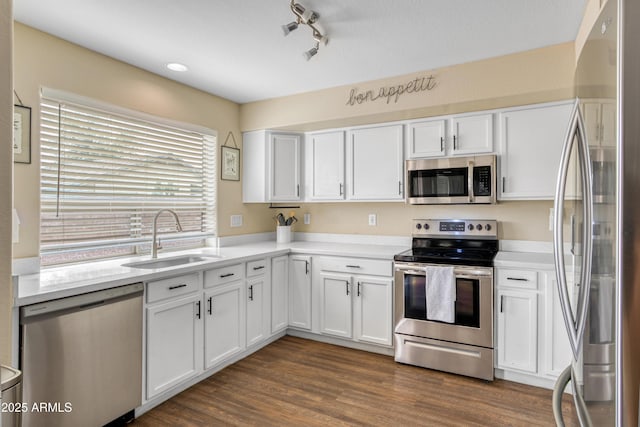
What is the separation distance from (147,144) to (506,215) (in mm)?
3171

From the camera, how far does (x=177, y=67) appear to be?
2.88m

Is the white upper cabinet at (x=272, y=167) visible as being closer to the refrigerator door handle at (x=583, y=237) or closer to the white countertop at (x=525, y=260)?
the white countertop at (x=525, y=260)

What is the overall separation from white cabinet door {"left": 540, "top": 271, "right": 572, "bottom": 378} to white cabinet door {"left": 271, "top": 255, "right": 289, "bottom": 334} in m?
2.17

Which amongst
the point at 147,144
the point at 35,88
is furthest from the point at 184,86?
the point at 35,88

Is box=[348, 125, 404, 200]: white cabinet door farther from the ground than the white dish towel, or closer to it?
farther from the ground

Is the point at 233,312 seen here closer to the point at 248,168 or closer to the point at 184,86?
the point at 248,168

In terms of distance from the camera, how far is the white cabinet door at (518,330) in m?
2.58

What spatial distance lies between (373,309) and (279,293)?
3.01 ft

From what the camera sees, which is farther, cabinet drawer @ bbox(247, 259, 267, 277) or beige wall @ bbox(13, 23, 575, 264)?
cabinet drawer @ bbox(247, 259, 267, 277)

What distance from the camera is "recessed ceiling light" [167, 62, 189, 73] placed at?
283cm

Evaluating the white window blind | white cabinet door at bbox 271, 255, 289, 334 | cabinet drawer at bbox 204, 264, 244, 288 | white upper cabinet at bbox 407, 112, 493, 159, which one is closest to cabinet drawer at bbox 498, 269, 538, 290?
white upper cabinet at bbox 407, 112, 493, 159

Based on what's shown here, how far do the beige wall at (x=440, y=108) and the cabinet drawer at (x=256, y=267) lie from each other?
99 centimetres

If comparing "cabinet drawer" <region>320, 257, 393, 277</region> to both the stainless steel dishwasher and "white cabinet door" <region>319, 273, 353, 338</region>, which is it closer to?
"white cabinet door" <region>319, 273, 353, 338</region>

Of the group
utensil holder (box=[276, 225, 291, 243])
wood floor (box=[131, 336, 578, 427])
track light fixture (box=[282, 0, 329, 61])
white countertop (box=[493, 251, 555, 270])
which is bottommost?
wood floor (box=[131, 336, 578, 427])
